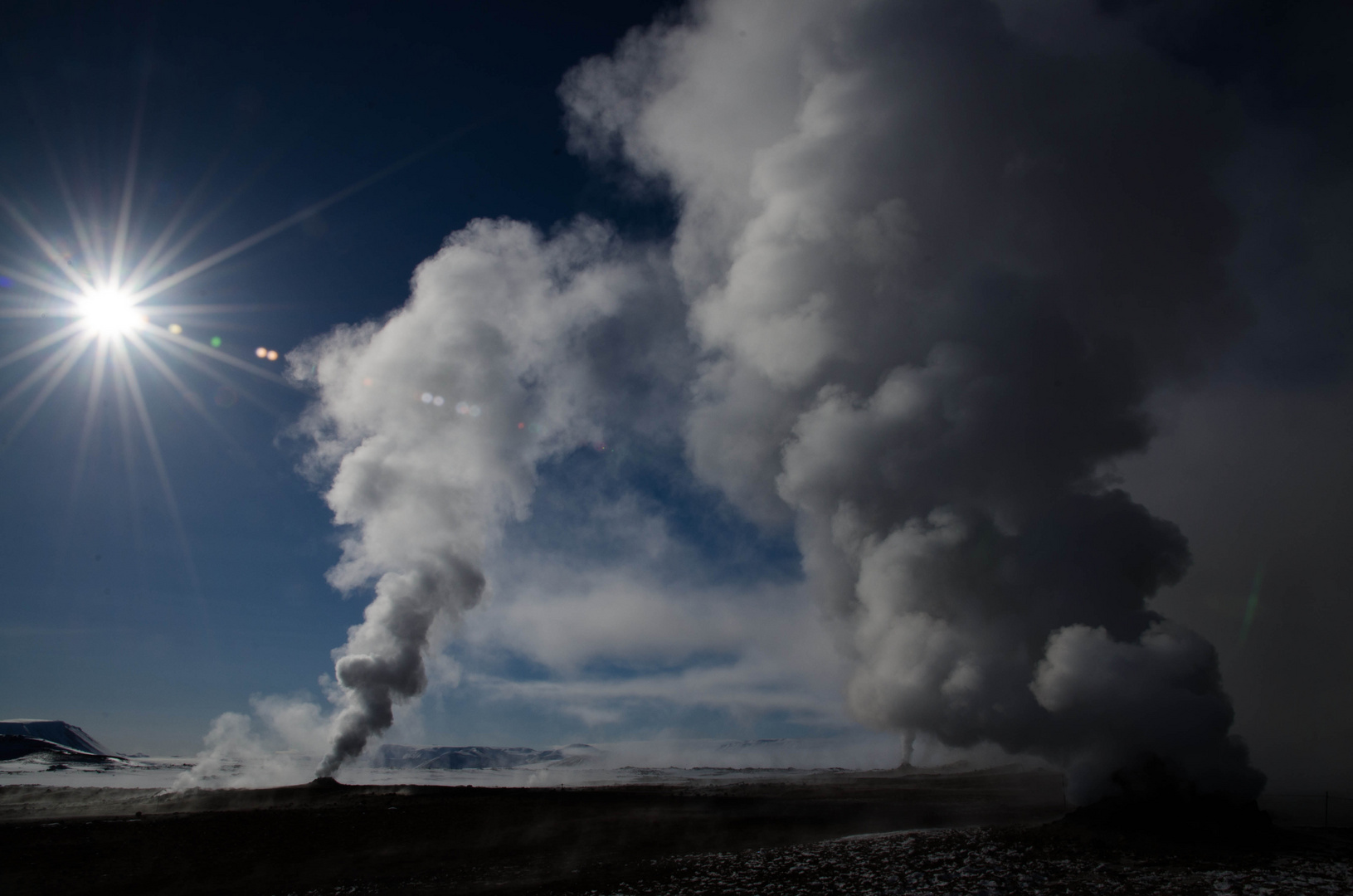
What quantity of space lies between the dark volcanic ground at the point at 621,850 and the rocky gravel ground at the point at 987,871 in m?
0.13

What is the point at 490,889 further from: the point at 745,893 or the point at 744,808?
the point at 744,808

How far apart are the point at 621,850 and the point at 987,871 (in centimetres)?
1902

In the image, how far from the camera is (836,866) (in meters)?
30.1

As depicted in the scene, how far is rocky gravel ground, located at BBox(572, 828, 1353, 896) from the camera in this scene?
2566cm

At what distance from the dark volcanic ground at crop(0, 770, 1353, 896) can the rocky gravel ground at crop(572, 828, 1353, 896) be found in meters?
0.13

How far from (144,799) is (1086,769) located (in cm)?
8191

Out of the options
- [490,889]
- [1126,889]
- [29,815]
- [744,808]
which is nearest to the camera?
[1126,889]

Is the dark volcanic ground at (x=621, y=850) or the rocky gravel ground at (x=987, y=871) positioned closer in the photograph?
the rocky gravel ground at (x=987, y=871)

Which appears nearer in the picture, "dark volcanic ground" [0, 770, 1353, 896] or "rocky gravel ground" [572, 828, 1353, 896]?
"rocky gravel ground" [572, 828, 1353, 896]

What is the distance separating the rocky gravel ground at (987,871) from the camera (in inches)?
1010

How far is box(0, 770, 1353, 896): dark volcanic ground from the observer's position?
27.6 meters

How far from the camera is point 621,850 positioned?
3744 centimetres

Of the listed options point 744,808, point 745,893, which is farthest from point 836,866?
point 744,808

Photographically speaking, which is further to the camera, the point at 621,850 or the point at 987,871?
the point at 621,850
